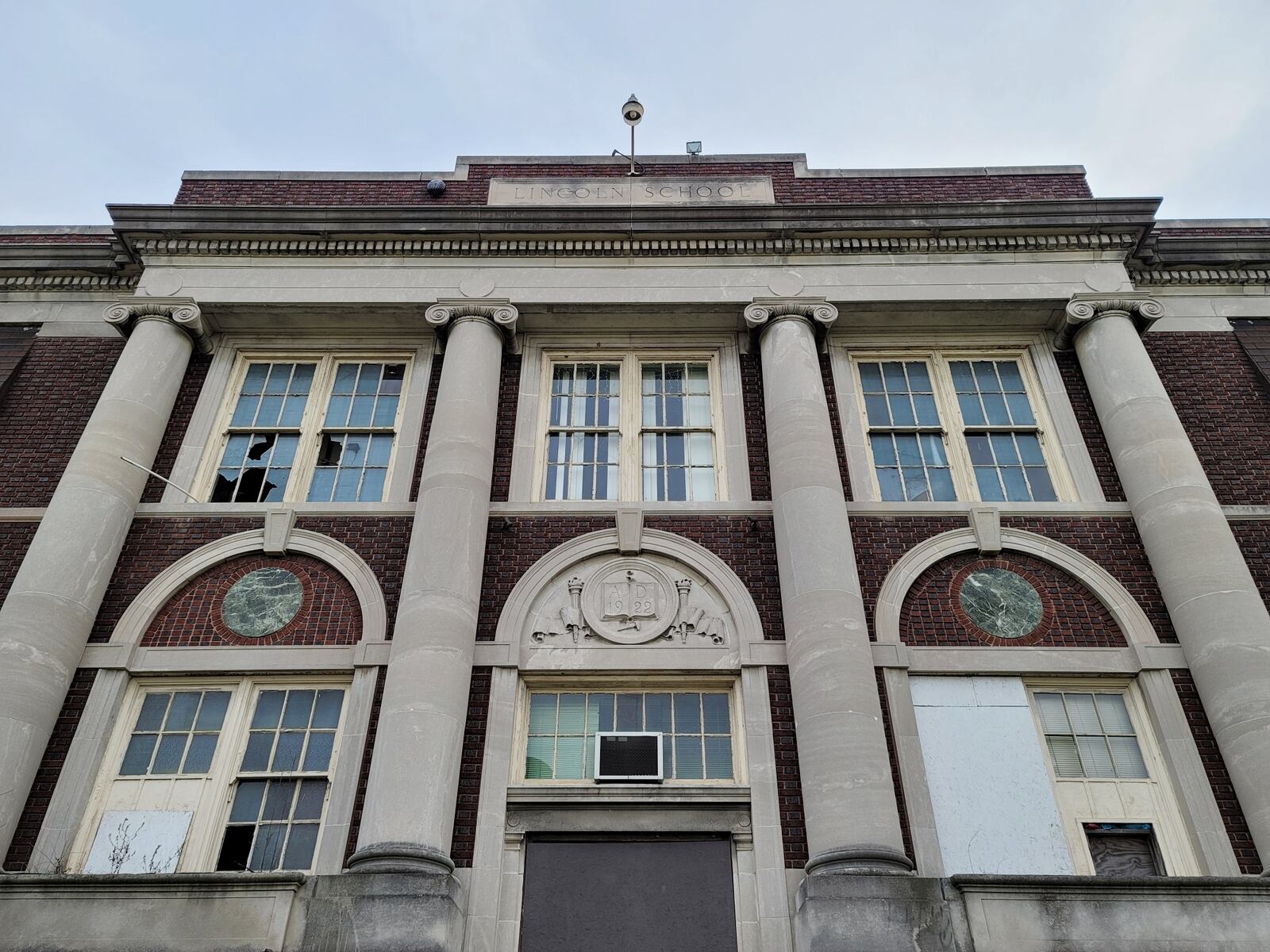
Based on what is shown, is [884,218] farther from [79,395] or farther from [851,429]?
[79,395]

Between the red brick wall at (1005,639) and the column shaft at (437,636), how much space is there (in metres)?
4.56

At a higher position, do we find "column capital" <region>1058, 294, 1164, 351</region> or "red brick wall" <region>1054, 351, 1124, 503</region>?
"column capital" <region>1058, 294, 1164, 351</region>

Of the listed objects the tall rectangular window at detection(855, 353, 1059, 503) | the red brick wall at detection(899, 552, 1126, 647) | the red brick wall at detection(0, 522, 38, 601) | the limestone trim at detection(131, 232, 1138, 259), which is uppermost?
the limestone trim at detection(131, 232, 1138, 259)

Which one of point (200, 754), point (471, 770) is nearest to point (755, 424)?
point (471, 770)

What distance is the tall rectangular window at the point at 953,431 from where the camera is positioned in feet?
41.3

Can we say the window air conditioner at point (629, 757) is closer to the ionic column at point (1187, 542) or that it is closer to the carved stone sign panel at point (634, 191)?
the ionic column at point (1187, 542)

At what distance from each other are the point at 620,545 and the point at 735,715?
226 cm

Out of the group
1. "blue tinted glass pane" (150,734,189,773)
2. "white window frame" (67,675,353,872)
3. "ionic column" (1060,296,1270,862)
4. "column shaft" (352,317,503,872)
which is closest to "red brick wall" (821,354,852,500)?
"ionic column" (1060,296,1270,862)

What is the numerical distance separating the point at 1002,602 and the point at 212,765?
→ 8091 millimetres

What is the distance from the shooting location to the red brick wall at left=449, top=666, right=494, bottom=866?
9.69 metres

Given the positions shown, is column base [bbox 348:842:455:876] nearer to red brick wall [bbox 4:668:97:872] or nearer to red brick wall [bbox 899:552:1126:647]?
red brick wall [bbox 4:668:97:872]

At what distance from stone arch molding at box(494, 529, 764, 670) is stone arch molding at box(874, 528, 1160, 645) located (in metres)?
1.37

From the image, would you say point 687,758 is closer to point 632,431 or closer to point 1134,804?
point 1134,804

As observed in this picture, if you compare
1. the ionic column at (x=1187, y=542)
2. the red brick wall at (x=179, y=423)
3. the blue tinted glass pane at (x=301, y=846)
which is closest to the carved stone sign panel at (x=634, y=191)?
the red brick wall at (x=179, y=423)
